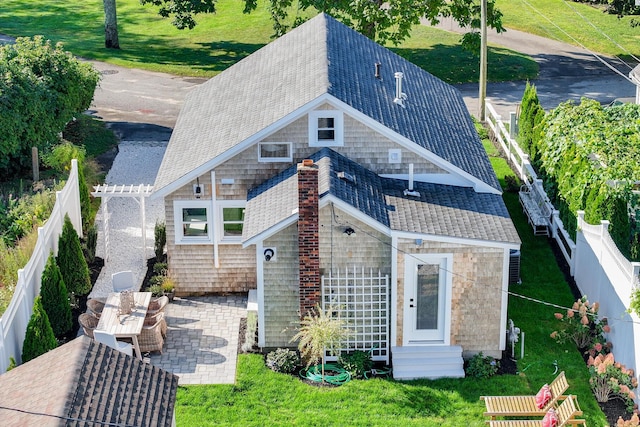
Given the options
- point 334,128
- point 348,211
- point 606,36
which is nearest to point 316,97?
point 334,128

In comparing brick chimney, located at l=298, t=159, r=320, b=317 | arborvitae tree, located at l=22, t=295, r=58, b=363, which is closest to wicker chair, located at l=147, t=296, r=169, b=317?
arborvitae tree, located at l=22, t=295, r=58, b=363

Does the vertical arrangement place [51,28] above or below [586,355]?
above

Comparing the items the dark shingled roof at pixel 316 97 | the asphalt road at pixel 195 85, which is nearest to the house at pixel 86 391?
the dark shingled roof at pixel 316 97

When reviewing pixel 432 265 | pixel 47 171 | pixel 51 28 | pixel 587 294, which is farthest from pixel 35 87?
pixel 51 28

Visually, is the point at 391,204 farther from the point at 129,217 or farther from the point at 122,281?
the point at 129,217

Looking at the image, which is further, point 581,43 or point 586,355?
point 581,43

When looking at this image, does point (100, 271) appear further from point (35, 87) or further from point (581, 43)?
point (581, 43)
